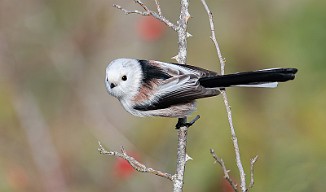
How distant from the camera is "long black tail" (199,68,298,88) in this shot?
159 inches

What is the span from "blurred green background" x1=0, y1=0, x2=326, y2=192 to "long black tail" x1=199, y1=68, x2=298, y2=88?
5.79 ft

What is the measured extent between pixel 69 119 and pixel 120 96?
351cm

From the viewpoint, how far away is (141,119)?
7934 mm

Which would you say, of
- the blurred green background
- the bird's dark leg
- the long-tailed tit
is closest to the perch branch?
the bird's dark leg

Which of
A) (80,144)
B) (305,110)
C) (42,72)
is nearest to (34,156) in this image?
(80,144)

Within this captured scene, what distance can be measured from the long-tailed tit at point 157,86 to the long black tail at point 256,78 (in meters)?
0.14

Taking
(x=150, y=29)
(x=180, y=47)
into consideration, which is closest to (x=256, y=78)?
(x=180, y=47)

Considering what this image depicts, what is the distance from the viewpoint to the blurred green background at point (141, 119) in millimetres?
6652

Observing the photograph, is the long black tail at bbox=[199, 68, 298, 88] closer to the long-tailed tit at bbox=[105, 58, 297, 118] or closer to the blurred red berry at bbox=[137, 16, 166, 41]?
the long-tailed tit at bbox=[105, 58, 297, 118]

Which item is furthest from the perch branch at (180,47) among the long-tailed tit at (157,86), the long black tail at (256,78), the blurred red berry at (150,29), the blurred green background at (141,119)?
the blurred red berry at (150,29)

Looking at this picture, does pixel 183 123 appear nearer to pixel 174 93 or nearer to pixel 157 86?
pixel 174 93

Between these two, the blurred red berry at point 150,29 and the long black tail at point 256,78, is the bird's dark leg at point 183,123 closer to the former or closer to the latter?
the long black tail at point 256,78

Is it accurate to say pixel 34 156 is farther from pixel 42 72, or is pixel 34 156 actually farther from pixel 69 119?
pixel 42 72

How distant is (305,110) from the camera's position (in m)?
7.19
